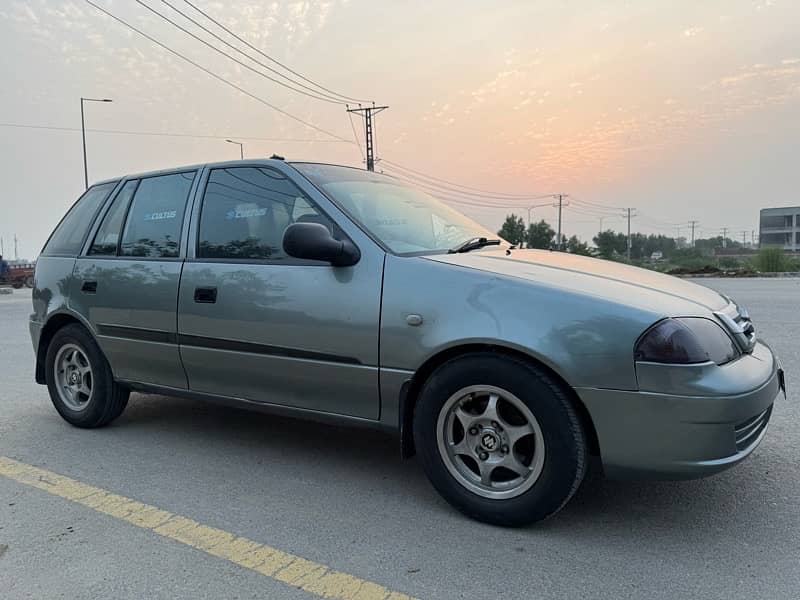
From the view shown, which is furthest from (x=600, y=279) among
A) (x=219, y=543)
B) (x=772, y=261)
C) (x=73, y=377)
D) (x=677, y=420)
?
(x=772, y=261)

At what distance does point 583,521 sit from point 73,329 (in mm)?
3602

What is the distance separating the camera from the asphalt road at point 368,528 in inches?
92.0

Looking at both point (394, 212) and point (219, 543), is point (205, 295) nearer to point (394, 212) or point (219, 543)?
point (394, 212)

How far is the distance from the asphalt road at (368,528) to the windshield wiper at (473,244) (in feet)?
4.17

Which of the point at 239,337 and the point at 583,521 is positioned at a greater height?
the point at 239,337

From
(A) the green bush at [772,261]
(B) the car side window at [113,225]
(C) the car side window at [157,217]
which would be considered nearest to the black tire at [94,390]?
(B) the car side window at [113,225]

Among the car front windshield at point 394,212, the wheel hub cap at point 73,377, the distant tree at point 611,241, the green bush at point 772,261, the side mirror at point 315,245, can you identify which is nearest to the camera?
the side mirror at point 315,245

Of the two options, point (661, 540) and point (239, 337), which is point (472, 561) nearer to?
point (661, 540)

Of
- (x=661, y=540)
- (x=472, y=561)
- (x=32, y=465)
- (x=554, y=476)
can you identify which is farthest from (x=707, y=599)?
(x=32, y=465)

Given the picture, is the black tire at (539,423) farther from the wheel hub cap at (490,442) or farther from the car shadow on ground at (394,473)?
the car shadow on ground at (394,473)

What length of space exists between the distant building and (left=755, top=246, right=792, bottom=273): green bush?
245ft

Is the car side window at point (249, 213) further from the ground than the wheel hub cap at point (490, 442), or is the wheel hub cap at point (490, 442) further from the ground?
the car side window at point (249, 213)

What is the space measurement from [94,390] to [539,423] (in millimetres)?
3179

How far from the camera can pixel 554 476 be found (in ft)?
8.46
